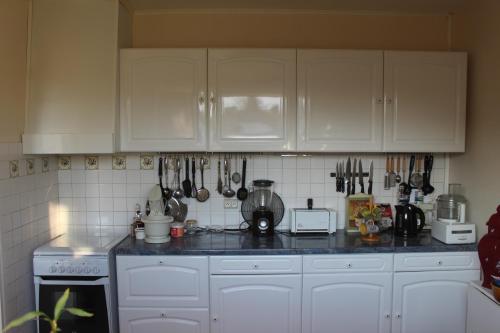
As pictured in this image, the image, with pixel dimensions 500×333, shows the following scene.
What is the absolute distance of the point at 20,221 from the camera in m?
2.13

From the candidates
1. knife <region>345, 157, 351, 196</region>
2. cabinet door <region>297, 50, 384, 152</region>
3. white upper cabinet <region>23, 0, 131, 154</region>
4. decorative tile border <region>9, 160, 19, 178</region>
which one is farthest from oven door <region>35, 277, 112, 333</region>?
knife <region>345, 157, 351, 196</region>

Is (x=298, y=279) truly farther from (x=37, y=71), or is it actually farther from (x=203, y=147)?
(x=37, y=71)

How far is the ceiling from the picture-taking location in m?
2.41

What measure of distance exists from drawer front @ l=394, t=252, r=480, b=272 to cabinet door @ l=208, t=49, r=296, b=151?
99 cm


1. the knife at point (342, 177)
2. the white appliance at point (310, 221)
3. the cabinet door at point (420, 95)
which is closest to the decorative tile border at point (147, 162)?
the white appliance at point (310, 221)

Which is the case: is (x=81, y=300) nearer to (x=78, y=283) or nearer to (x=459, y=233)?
(x=78, y=283)

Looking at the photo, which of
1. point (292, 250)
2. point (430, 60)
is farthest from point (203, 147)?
point (430, 60)

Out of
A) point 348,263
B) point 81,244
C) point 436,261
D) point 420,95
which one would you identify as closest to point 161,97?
point 81,244

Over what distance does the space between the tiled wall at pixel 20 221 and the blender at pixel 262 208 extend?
54.9 inches

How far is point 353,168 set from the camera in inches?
106

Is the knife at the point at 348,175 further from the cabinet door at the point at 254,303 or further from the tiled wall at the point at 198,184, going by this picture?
the cabinet door at the point at 254,303

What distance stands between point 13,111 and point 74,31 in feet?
1.99

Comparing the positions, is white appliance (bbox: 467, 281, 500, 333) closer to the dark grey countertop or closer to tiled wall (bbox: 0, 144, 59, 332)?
the dark grey countertop

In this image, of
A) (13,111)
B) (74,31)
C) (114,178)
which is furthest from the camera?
(114,178)
